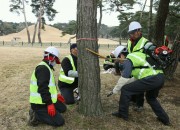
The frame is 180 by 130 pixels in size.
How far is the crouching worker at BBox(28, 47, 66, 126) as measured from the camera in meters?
5.16

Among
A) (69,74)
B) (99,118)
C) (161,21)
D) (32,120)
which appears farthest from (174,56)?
(32,120)

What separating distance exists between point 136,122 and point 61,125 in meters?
1.44

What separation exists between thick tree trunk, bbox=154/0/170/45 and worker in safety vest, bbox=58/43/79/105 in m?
4.15

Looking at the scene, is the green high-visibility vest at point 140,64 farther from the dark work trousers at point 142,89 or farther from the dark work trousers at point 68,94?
the dark work trousers at point 68,94

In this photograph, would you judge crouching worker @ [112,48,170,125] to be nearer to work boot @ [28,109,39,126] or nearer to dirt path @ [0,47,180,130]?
dirt path @ [0,47,180,130]

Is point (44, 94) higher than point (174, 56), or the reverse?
point (174, 56)

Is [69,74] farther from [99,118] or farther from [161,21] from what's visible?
[161,21]

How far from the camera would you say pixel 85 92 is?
5523mm

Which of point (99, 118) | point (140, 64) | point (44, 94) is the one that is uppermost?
point (140, 64)

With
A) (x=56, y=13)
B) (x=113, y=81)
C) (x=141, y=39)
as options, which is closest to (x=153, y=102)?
(x=141, y=39)

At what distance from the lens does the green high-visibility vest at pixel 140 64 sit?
5336mm

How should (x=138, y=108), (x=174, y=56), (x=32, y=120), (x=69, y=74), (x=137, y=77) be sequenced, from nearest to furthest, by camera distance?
(x=32, y=120) → (x=137, y=77) → (x=138, y=108) → (x=69, y=74) → (x=174, y=56)

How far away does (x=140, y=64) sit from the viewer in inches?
211

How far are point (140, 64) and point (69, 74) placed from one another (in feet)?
6.32
